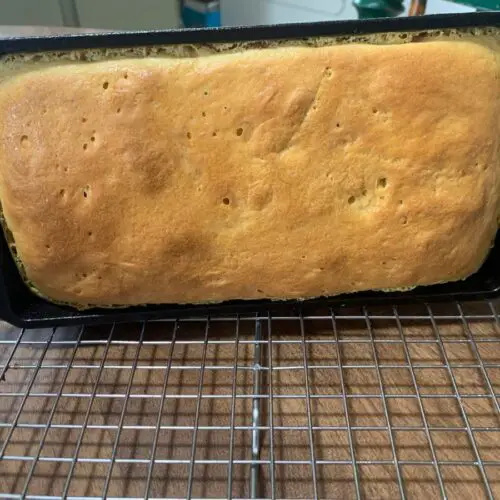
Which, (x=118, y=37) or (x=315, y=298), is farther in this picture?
(x=315, y=298)

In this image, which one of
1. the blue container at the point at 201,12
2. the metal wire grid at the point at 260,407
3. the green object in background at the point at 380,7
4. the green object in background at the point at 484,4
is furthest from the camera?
the blue container at the point at 201,12

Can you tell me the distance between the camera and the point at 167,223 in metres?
0.74

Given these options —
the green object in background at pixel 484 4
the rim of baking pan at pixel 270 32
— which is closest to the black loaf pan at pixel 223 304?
the rim of baking pan at pixel 270 32

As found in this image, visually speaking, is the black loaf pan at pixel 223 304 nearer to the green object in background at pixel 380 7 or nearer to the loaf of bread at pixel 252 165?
the loaf of bread at pixel 252 165

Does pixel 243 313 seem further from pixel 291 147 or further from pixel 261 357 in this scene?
pixel 291 147

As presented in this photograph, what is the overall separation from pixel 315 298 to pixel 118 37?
0.47m

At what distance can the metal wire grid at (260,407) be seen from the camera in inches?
25.1

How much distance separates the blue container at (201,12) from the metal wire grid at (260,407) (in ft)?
5.79

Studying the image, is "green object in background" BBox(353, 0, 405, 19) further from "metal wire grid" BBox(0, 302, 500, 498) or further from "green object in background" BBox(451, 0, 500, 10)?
"metal wire grid" BBox(0, 302, 500, 498)

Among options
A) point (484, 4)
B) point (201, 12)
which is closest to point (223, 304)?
point (484, 4)

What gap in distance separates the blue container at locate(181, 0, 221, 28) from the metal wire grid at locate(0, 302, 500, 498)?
1766 mm

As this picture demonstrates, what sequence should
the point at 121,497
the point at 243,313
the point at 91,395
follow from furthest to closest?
the point at 243,313, the point at 91,395, the point at 121,497

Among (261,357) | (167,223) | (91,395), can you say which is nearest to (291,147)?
(167,223)

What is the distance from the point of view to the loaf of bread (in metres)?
0.70
